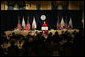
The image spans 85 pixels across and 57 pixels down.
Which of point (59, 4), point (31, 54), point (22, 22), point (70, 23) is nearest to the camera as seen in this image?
point (31, 54)

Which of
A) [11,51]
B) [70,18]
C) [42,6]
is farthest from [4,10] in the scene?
[11,51]

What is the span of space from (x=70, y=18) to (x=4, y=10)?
21.6 feet

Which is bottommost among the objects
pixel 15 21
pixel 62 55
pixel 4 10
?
pixel 62 55

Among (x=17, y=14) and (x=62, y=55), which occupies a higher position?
(x=17, y=14)

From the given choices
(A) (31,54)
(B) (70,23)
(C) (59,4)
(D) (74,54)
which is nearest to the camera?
(A) (31,54)

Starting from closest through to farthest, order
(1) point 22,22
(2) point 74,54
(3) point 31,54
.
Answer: (3) point 31,54, (2) point 74,54, (1) point 22,22

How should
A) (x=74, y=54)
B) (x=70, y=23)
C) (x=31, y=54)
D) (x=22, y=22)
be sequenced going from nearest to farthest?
(x=31, y=54), (x=74, y=54), (x=22, y=22), (x=70, y=23)

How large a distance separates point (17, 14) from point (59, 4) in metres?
4.39

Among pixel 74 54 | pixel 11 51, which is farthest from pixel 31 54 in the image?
pixel 74 54

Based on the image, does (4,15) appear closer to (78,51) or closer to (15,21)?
(15,21)

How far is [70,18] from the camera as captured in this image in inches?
627

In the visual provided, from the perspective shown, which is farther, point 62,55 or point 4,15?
point 4,15

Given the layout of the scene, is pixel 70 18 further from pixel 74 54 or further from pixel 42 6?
pixel 74 54

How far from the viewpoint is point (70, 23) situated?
15852 mm
